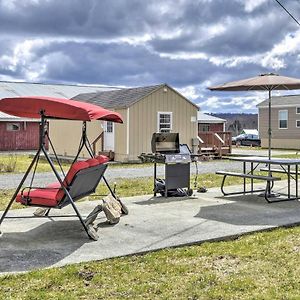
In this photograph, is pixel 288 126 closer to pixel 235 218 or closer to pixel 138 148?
pixel 138 148

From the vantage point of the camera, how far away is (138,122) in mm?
19547

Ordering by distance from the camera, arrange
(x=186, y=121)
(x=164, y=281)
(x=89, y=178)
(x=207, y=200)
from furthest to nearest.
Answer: (x=186, y=121) → (x=207, y=200) → (x=89, y=178) → (x=164, y=281)

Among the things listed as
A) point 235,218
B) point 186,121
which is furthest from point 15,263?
point 186,121

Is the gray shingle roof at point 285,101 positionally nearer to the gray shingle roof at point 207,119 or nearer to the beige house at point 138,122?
the gray shingle roof at point 207,119

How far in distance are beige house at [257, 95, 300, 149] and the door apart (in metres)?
17.8

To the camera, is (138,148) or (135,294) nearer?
(135,294)

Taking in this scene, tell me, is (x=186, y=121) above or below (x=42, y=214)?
above

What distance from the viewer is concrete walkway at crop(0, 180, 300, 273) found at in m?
4.83

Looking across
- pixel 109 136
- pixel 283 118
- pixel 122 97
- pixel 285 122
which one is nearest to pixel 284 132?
pixel 285 122

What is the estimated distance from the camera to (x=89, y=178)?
6.14 meters

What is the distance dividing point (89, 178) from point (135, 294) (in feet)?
8.52

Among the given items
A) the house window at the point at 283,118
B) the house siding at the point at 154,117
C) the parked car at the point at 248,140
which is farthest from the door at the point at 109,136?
the parked car at the point at 248,140

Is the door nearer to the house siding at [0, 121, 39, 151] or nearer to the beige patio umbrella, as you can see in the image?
the house siding at [0, 121, 39, 151]

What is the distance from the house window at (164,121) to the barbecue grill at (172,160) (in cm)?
1107
